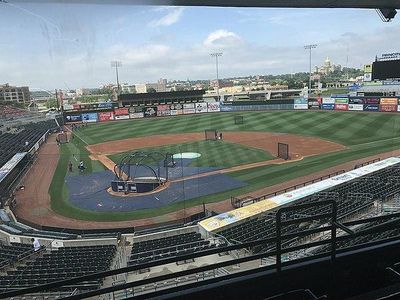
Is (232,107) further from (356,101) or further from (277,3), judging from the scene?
(277,3)

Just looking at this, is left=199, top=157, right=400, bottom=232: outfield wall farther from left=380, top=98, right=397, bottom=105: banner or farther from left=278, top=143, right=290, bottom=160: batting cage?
left=380, top=98, right=397, bottom=105: banner

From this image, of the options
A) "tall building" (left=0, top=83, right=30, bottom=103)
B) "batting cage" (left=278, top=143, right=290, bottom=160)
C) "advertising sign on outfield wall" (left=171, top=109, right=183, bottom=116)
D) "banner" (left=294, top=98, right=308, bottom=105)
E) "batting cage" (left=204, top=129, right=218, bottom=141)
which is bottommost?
"batting cage" (left=278, top=143, right=290, bottom=160)

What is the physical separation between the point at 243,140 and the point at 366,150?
648 centimetres

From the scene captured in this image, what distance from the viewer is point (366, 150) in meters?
14.9

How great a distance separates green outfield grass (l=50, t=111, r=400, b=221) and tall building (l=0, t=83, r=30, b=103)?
20.7ft

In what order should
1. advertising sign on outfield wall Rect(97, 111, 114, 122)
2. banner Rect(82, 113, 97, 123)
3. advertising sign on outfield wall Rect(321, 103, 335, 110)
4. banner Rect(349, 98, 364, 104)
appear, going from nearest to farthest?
banner Rect(82, 113, 97, 123), banner Rect(349, 98, 364, 104), advertising sign on outfield wall Rect(97, 111, 114, 122), advertising sign on outfield wall Rect(321, 103, 335, 110)

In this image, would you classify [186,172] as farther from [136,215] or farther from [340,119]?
[340,119]

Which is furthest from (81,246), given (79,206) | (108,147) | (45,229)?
(108,147)

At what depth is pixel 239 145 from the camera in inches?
684

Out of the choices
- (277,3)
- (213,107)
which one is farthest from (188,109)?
(277,3)

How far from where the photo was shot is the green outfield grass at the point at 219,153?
14.1 meters

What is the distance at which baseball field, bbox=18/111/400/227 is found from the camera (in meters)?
11.8

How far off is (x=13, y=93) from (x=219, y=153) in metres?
12.0

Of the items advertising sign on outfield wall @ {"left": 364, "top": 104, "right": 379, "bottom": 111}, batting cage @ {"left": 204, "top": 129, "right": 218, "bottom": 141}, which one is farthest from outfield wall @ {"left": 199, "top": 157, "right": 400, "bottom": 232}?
advertising sign on outfield wall @ {"left": 364, "top": 104, "right": 379, "bottom": 111}
